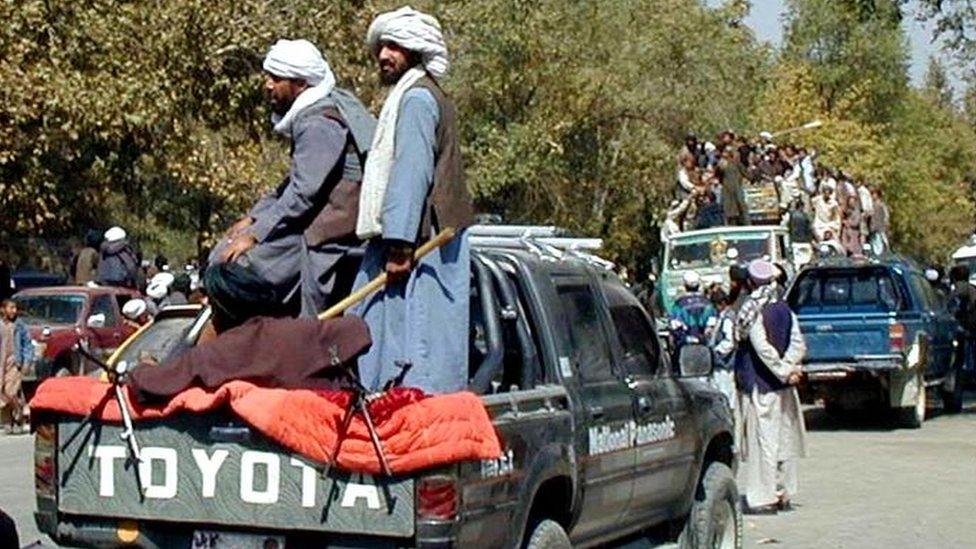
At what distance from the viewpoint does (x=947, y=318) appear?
24.4 metres

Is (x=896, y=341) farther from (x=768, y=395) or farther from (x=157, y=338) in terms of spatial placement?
(x=157, y=338)

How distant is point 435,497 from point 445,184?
1333 mm

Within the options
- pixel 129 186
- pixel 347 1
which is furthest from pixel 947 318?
pixel 129 186

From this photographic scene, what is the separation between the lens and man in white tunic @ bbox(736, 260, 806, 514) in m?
14.4

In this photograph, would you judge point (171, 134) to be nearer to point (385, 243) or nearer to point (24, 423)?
point (24, 423)

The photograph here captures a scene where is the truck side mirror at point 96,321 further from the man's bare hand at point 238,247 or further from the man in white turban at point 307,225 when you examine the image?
the man's bare hand at point 238,247

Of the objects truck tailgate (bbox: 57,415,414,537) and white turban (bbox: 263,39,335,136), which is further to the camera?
white turban (bbox: 263,39,335,136)

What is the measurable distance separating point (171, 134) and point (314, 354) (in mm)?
22509

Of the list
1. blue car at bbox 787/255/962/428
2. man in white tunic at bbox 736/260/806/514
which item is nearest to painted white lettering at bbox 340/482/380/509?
man in white tunic at bbox 736/260/806/514

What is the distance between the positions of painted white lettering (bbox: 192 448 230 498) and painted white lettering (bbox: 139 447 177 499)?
4.3 inches

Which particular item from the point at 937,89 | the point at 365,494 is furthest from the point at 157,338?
the point at 937,89

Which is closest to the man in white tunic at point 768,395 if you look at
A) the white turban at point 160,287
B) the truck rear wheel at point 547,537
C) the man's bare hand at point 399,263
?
the white turban at point 160,287

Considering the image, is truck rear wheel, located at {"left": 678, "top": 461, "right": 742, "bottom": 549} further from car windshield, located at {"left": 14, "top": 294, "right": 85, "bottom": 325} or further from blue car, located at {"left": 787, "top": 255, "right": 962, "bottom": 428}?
car windshield, located at {"left": 14, "top": 294, "right": 85, "bottom": 325}

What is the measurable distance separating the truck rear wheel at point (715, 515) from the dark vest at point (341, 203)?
→ 130 inches
